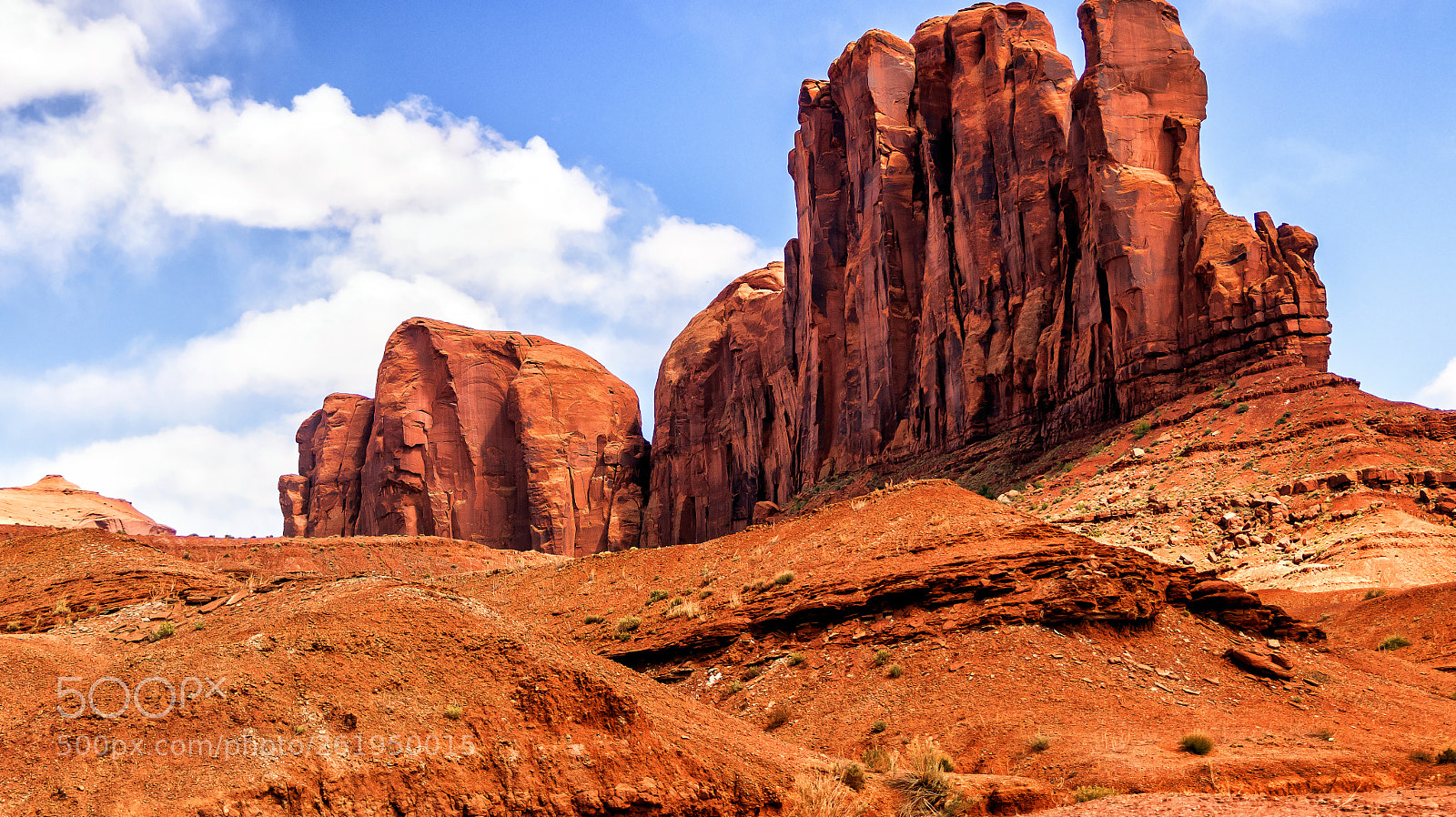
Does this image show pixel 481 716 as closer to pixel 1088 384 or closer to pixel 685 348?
pixel 1088 384

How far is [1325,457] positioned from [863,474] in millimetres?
28464

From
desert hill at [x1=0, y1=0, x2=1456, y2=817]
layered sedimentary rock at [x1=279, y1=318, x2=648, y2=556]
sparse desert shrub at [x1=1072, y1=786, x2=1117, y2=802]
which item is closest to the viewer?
desert hill at [x1=0, y1=0, x2=1456, y2=817]

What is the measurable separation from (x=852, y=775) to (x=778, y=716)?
425 cm

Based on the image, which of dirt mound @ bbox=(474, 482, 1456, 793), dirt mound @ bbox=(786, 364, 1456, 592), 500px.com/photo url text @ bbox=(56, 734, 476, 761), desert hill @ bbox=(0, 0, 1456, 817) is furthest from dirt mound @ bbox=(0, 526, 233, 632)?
dirt mound @ bbox=(786, 364, 1456, 592)

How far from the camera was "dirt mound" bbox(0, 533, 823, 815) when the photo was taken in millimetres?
9547

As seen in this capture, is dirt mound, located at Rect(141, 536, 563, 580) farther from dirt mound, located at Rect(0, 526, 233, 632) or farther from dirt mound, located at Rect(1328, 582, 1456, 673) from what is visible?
dirt mound, located at Rect(1328, 582, 1456, 673)

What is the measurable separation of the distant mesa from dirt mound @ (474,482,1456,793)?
66900mm

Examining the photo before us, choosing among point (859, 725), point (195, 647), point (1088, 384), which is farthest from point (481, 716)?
point (1088, 384)

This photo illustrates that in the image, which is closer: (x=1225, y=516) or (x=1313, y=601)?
(x=1313, y=601)

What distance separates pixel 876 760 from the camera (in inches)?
551

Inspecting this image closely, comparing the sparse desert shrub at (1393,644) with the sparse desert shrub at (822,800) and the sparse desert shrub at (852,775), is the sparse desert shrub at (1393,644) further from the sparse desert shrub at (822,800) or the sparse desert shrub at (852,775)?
the sparse desert shrub at (822,800)

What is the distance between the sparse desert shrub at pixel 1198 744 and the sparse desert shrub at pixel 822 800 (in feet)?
15.3

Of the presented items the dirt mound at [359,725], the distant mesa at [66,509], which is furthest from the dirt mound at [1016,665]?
the distant mesa at [66,509]

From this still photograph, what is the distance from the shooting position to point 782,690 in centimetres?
1753
